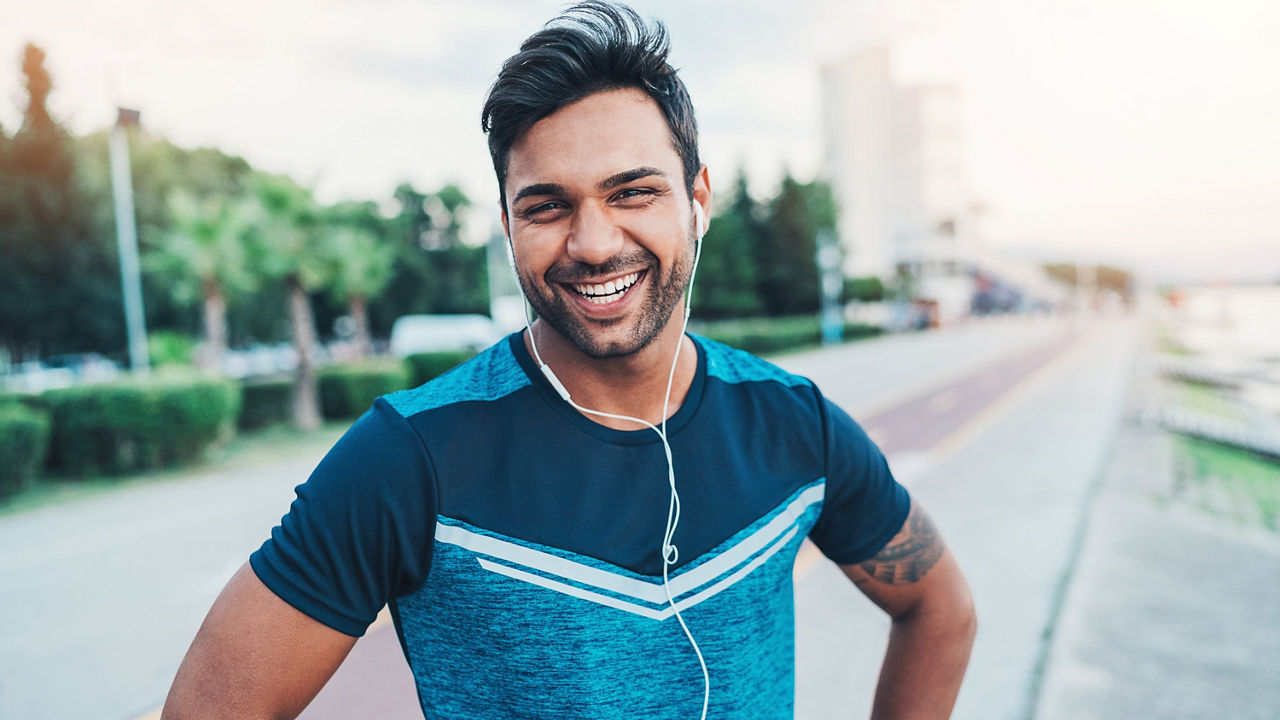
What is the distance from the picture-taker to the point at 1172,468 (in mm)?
9852

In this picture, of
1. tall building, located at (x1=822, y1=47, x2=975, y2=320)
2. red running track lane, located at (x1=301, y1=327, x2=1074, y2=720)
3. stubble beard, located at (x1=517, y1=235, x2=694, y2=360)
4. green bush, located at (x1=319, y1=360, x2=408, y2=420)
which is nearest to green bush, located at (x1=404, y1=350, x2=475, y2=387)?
green bush, located at (x1=319, y1=360, x2=408, y2=420)

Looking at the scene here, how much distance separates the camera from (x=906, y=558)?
1755 millimetres

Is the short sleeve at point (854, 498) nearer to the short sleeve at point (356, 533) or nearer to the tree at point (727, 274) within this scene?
the short sleeve at point (356, 533)

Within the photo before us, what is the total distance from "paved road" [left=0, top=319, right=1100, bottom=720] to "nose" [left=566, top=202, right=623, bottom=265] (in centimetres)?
339

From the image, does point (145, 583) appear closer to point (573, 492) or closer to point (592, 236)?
point (573, 492)

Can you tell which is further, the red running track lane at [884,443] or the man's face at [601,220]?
the red running track lane at [884,443]

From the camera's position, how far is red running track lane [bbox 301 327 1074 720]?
4.14 metres

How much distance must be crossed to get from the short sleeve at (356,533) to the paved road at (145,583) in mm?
3203

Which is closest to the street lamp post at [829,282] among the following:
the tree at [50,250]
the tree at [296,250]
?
the tree at [296,250]

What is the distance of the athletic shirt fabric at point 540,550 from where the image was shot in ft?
4.18

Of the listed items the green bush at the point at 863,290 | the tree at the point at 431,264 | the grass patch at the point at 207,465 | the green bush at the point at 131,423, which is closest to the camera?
the grass patch at the point at 207,465

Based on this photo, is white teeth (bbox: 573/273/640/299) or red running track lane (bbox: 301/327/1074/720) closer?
white teeth (bbox: 573/273/640/299)

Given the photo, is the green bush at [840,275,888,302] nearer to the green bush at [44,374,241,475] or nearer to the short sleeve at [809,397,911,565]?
the green bush at [44,374,241,475]

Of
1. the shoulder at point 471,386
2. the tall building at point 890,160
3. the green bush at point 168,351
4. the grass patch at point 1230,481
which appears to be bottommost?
the grass patch at point 1230,481
